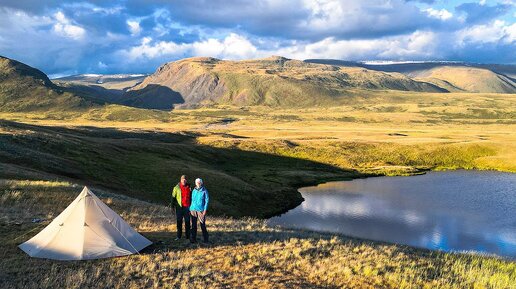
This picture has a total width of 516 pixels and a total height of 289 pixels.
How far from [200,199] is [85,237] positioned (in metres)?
5.87

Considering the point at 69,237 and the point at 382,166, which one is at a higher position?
the point at 69,237

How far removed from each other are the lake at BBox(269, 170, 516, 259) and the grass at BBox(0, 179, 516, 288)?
1899 cm

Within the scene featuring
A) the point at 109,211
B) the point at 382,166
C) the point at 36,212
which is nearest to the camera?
the point at 109,211

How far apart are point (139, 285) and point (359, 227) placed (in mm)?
42516

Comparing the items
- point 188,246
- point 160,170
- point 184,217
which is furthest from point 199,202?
point 160,170

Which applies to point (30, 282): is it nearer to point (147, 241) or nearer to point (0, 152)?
point (147, 241)

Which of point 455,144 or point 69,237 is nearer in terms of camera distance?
point 69,237

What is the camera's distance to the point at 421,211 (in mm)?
65188

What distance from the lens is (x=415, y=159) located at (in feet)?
386

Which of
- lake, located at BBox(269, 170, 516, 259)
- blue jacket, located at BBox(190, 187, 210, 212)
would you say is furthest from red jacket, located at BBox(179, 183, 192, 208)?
lake, located at BBox(269, 170, 516, 259)

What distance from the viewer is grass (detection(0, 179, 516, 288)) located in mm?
17719

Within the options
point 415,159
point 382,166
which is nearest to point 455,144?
point 415,159

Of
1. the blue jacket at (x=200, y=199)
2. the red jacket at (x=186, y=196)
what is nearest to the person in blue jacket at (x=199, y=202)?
the blue jacket at (x=200, y=199)

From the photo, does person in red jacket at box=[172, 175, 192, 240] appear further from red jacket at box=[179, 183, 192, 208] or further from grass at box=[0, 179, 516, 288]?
grass at box=[0, 179, 516, 288]
